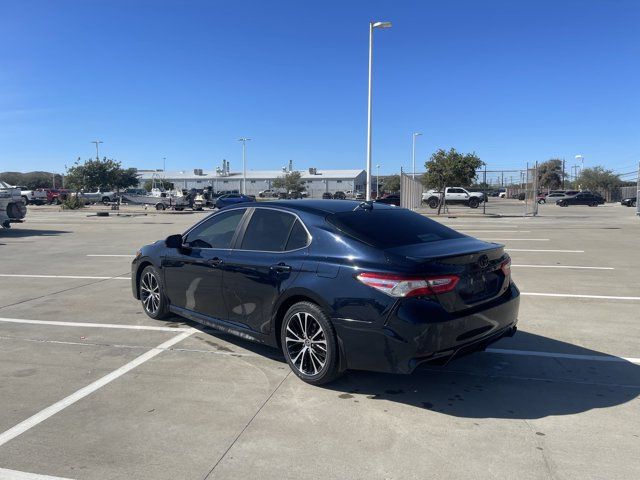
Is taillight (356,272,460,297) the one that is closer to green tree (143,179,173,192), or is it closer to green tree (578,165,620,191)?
green tree (578,165,620,191)

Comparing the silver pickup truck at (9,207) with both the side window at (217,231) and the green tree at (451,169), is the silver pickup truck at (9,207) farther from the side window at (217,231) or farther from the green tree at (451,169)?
the green tree at (451,169)

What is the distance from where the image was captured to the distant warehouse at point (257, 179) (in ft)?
372

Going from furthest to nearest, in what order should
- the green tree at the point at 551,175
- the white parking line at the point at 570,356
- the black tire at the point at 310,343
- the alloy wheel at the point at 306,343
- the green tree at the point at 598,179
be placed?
the green tree at the point at 551,175 < the green tree at the point at 598,179 < the white parking line at the point at 570,356 < the alloy wheel at the point at 306,343 < the black tire at the point at 310,343

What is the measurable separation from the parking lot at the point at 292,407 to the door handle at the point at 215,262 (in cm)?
96

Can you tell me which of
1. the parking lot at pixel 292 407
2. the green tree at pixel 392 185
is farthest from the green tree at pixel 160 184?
the parking lot at pixel 292 407

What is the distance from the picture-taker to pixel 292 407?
13.2 feet

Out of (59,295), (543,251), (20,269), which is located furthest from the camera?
(543,251)

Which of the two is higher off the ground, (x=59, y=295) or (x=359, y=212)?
(x=359, y=212)

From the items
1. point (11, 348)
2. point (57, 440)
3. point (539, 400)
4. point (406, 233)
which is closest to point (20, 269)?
point (11, 348)

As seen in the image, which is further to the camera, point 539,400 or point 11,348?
point 11,348

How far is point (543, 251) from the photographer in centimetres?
1341

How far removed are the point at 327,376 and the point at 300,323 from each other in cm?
51

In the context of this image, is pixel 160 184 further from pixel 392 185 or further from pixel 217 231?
pixel 217 231

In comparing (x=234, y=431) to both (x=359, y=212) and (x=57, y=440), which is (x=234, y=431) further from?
(x=359, y=212)
